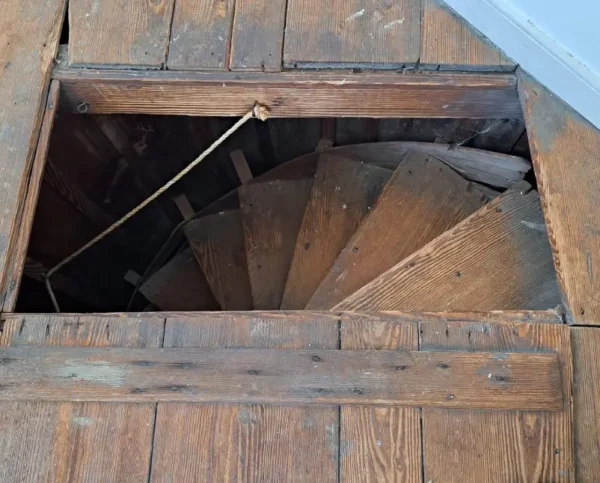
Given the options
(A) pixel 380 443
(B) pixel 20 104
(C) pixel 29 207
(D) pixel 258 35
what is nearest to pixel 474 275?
(A) pixel 380 443

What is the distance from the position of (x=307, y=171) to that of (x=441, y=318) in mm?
1283

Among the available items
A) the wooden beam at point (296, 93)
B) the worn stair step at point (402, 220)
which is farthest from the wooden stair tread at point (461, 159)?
the wooden beam at point (296, 93)

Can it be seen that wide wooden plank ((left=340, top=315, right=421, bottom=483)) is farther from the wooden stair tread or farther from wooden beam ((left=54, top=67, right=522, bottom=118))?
the wooden stair tread

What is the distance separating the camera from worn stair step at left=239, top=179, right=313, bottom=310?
2.10 m

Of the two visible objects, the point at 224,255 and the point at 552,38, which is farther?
the point at 224,255

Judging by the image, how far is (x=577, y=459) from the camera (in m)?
1.05

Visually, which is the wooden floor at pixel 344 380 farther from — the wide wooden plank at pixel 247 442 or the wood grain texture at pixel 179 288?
the wood grain texture at pixel 179 288

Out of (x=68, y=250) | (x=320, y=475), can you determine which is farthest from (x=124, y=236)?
(x=320, y=475)

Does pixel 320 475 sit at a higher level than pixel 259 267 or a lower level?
lower

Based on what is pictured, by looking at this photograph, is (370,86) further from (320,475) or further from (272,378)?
(320,475)

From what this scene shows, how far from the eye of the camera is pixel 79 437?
3.64 ft

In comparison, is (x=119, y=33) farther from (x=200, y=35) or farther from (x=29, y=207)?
(x=29, y=207)

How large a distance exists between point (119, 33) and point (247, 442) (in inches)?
41.0

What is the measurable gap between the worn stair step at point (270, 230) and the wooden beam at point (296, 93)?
29.3 inches
